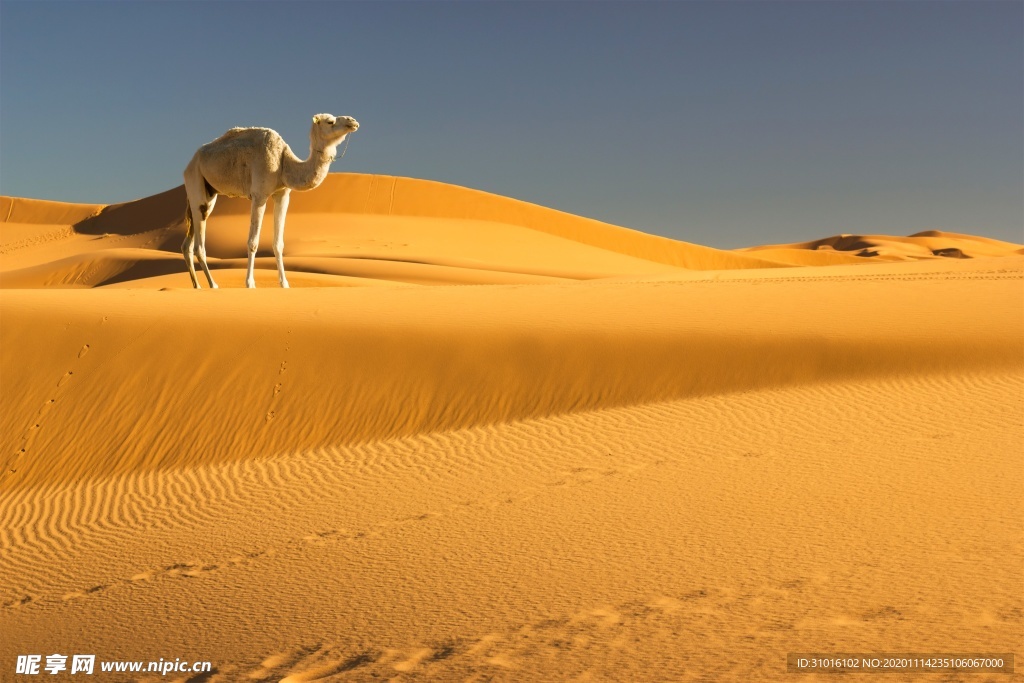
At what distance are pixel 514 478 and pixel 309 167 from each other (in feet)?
30.8

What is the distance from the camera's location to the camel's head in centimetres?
1549

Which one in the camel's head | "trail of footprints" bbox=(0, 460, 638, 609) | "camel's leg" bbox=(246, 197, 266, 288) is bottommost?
"trail of footprints" bbox=(0, 460, 638, 609)

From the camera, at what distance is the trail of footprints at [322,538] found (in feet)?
23.8

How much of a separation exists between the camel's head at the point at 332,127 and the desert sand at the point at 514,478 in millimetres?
2654

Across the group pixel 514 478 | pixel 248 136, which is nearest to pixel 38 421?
pixel 514 478

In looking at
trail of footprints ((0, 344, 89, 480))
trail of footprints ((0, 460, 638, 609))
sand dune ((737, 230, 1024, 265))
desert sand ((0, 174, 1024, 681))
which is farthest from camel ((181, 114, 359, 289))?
sand dune ((737, 230, 1024, 265))

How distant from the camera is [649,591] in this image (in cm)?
578

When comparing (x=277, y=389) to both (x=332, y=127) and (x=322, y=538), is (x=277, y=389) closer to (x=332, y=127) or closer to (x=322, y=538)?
(x=322, y=538)

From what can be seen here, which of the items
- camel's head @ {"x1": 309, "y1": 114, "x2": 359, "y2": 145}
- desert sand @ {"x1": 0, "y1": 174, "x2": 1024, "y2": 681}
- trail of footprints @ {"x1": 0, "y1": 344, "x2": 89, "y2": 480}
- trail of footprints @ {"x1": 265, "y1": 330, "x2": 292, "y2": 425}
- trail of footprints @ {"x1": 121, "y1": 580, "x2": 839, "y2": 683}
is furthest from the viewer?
camel's head @ {"x1": 309, "y1": 114, "x2": 359, "y2": 145}

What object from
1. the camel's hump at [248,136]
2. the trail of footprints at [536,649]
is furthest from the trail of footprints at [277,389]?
the trail of footprints at [536,649]

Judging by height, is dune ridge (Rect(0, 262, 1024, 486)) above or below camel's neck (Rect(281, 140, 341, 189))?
below

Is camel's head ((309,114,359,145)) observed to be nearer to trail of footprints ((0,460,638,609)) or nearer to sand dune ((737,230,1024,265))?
trail of footprints ((0,460,638,609))

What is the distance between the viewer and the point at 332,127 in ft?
51.4

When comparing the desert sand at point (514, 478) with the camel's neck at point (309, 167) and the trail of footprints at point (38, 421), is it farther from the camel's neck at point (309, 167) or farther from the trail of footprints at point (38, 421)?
the camel's neck at point (309, 167)
